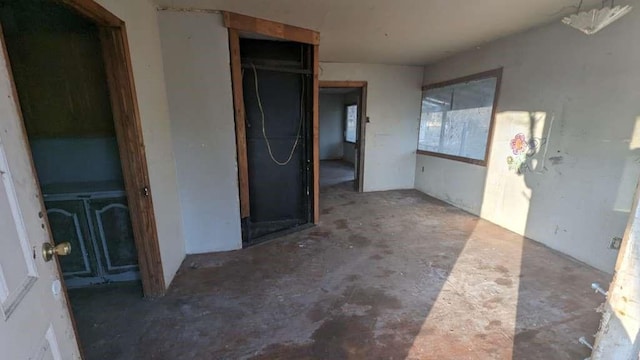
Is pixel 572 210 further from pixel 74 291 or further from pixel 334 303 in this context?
pixel 74 291

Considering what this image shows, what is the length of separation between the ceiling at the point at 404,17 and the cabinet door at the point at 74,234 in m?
1.80

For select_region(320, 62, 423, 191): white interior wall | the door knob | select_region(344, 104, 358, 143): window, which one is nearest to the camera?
the door knob

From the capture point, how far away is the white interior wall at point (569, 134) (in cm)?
243

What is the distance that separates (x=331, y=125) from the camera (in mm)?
9719

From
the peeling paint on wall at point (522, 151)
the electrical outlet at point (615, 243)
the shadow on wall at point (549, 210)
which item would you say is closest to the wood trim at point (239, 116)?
the shadow on wall at point (549, 210)

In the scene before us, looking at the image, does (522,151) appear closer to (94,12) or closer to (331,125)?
(94,12)

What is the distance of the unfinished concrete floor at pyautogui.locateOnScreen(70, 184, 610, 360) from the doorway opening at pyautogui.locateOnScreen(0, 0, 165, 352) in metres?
0.26

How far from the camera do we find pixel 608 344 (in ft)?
3.64

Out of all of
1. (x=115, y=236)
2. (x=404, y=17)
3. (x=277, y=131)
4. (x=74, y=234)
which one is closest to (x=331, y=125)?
(x=277, y=131)

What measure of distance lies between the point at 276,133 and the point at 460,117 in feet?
9.38

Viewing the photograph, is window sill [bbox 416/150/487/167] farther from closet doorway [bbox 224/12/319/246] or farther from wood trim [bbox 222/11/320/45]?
wood trim [bbox 222/11/320/45]

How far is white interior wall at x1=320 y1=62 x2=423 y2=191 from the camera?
5.01 metres

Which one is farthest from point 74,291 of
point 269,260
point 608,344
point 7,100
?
point 608,344

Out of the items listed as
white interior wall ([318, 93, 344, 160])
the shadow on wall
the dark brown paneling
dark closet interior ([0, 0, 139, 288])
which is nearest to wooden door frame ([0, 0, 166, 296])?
dark closet interior ([0, 0, 139, 288])
